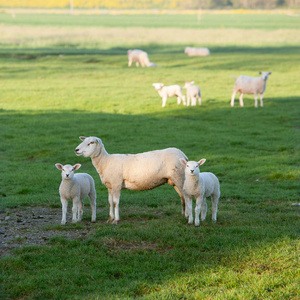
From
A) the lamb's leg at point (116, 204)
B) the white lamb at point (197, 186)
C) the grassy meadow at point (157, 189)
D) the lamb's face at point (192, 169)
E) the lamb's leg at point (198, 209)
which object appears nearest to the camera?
the grassy meadow at point (157, 189)

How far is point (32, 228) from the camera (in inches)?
373

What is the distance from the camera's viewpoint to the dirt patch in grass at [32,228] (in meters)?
8.65

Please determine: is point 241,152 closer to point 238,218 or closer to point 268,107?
point 238,218

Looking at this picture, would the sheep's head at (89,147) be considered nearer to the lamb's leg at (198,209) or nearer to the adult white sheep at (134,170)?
the adult white sheep at (134,170)

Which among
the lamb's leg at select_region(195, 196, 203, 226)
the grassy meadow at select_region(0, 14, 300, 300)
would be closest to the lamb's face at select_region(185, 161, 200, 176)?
the lamb's leg at select_region(195, 196, 203, 226)

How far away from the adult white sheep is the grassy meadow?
2.40ft

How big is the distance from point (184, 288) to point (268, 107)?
22.0 metres

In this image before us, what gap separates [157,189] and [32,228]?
5264mm

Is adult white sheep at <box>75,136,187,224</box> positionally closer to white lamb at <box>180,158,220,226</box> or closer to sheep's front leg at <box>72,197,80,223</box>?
white lamb at <box>180,158,220,226</box>

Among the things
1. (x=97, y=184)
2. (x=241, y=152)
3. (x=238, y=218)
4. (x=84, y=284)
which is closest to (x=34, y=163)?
(x=97, y=184)

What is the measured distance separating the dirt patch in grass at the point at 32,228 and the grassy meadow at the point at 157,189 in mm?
102

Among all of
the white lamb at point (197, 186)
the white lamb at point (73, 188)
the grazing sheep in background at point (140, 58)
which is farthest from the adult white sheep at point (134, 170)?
the grazing sheep in background at point (140, 58)

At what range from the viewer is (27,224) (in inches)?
385

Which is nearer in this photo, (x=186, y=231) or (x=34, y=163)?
(x=186, y=231)
